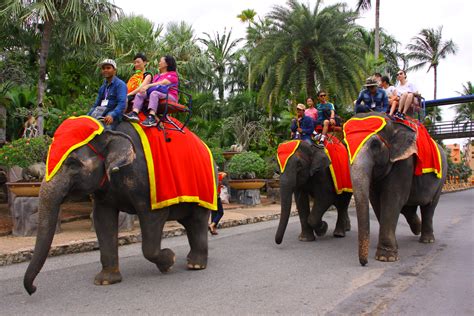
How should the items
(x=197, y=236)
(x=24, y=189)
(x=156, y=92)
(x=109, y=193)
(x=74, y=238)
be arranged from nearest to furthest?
(x=109, y=193) < (x=156, y=92) < (x=197, y=236) < (x=74, y=238) < (x=24, y=189)

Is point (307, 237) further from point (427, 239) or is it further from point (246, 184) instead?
point (246, 184)

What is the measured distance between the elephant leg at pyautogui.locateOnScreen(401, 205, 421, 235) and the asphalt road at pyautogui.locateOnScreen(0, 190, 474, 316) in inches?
40.5

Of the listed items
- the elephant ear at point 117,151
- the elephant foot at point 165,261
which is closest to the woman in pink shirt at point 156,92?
the elephant ear at point 117,151

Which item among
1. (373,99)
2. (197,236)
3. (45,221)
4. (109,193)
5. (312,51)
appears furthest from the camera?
(312,51)

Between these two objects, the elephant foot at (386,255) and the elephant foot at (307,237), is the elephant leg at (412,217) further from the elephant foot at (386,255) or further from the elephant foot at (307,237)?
the elephant foot at (386,255)

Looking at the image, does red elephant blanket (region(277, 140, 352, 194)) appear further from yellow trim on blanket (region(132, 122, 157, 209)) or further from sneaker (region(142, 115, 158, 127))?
yellow trim on blanket (region(132, 122, 157, 209))

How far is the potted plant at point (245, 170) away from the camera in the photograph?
17031 millimetres

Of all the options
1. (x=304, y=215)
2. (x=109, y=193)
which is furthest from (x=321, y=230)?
(x=109, y=193)

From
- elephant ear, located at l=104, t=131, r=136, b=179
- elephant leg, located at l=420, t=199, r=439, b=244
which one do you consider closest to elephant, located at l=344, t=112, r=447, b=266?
elephant leg, located at l=420, t=199, r=439, b=244

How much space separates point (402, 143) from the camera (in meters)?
7.24

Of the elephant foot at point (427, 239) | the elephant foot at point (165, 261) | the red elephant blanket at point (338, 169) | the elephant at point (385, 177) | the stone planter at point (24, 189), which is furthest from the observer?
the stone planter at point (24, 189)

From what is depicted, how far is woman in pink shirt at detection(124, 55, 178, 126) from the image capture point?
5.85m

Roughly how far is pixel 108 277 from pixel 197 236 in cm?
140

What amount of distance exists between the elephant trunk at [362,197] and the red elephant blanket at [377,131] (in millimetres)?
184
